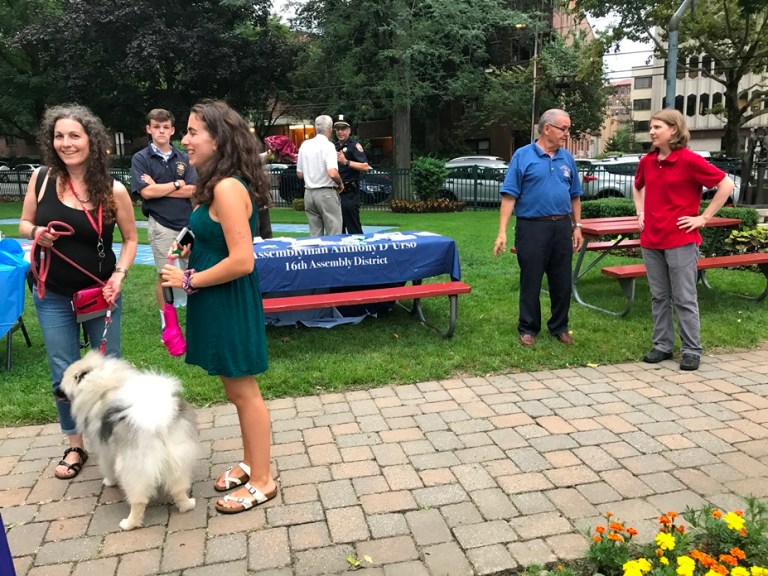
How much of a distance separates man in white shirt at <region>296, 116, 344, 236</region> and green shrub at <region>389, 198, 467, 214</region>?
1053 centimetres

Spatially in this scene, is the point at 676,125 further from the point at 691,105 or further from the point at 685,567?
the point at 691,105

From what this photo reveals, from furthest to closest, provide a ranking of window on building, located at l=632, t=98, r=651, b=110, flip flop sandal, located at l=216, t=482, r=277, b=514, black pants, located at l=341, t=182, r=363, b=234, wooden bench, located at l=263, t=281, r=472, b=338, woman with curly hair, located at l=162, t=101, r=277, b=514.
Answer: window on building, located at l=632, t=98, r=651, b=110 → black pants, located at l=341, t=182, r=363, b=234 → wooden bench, located at l=263, t=281, r=472, b=338 → flip flop sandal, located at l=216, t=482, r=277, b=514 → woman with curly hair, located at l=162, t=101, r=277, b=514

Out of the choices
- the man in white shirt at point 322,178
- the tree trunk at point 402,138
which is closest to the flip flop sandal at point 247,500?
the man in white shirt at point 322,178

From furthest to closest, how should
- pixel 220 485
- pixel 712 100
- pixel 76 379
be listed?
pixel 712 100, pixel 220 485, pixel 76 379

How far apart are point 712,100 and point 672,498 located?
222 feet

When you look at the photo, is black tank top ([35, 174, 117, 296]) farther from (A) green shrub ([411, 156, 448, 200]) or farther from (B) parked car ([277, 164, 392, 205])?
(B) parked car ([277, 164, 392, 205])

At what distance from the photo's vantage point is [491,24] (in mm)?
20469

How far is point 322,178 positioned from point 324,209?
36cm

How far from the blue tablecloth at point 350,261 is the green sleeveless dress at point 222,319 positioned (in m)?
2.34

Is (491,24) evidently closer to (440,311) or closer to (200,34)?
(200,34)

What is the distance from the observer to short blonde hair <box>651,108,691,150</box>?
4.68 metres

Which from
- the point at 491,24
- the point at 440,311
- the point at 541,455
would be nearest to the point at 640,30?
the point at 491,24

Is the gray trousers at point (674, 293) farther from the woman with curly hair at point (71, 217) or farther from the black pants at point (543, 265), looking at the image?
the woman with curly hair at point (71, 217)

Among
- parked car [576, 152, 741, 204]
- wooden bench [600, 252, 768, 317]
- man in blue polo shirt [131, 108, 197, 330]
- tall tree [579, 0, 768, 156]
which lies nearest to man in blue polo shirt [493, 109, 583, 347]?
wooden bench [600, 252, 768, 317]
